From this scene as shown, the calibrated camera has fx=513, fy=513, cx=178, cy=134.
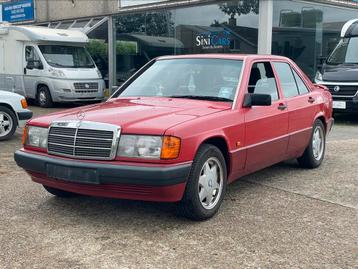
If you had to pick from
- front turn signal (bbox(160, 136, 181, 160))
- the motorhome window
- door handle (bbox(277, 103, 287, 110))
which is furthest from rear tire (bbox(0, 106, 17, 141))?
the motorhome window

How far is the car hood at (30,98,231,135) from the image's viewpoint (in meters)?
4.23

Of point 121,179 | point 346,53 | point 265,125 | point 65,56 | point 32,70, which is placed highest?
point 346,53

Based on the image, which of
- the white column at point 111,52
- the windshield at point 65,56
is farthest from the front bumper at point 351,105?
the white column at point 111,52

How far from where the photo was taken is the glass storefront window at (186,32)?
14398 mm

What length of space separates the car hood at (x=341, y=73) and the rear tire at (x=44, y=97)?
8042 mm

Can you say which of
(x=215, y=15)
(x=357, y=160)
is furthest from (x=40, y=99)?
(x=357, y=160)

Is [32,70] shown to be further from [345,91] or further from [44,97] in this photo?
[345,91]

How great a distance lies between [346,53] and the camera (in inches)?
507

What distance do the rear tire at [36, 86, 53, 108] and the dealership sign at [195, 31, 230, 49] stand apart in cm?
477

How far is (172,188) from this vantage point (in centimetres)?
412

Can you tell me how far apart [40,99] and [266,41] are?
7.06 metres

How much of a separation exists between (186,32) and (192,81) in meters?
10.9

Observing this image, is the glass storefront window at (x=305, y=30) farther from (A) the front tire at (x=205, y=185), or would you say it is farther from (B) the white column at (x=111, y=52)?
(A) the front tire at (x=205, y=185)

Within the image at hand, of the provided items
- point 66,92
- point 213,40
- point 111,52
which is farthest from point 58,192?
point 111,52
